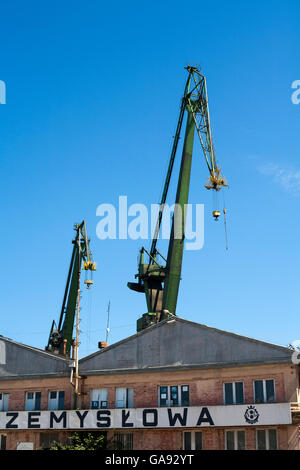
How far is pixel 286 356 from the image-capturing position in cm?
3272

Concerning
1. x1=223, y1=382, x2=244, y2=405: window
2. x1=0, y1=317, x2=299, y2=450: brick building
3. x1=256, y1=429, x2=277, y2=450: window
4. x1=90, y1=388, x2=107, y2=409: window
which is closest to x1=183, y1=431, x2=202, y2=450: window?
x1=0, y1=317, x2=299, y2=450: brick building

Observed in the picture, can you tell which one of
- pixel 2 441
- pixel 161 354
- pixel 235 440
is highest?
pixel 161 354

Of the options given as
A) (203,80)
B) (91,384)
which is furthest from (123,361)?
(203,80)

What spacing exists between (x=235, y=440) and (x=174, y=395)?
4573 mm

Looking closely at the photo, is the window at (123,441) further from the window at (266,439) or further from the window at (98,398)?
the window at (266,439)

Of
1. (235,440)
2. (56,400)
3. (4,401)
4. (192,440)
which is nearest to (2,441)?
(4,401)

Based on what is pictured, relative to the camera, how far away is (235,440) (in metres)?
32.8

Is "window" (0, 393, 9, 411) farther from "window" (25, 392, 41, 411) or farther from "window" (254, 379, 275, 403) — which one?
"window" (254, 379, 275, 403)

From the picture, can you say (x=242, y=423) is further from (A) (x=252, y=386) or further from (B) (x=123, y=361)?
(B) (x=123, y=361)

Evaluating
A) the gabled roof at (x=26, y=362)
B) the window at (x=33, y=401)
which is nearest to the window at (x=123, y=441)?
the gabled roof at (x=26, y=362)

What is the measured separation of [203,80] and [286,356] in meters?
30.8

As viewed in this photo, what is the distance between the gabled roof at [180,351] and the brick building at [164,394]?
0.06m

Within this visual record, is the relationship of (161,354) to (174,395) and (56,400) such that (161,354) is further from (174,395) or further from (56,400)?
(56,400)

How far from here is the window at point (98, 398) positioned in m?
37.1
